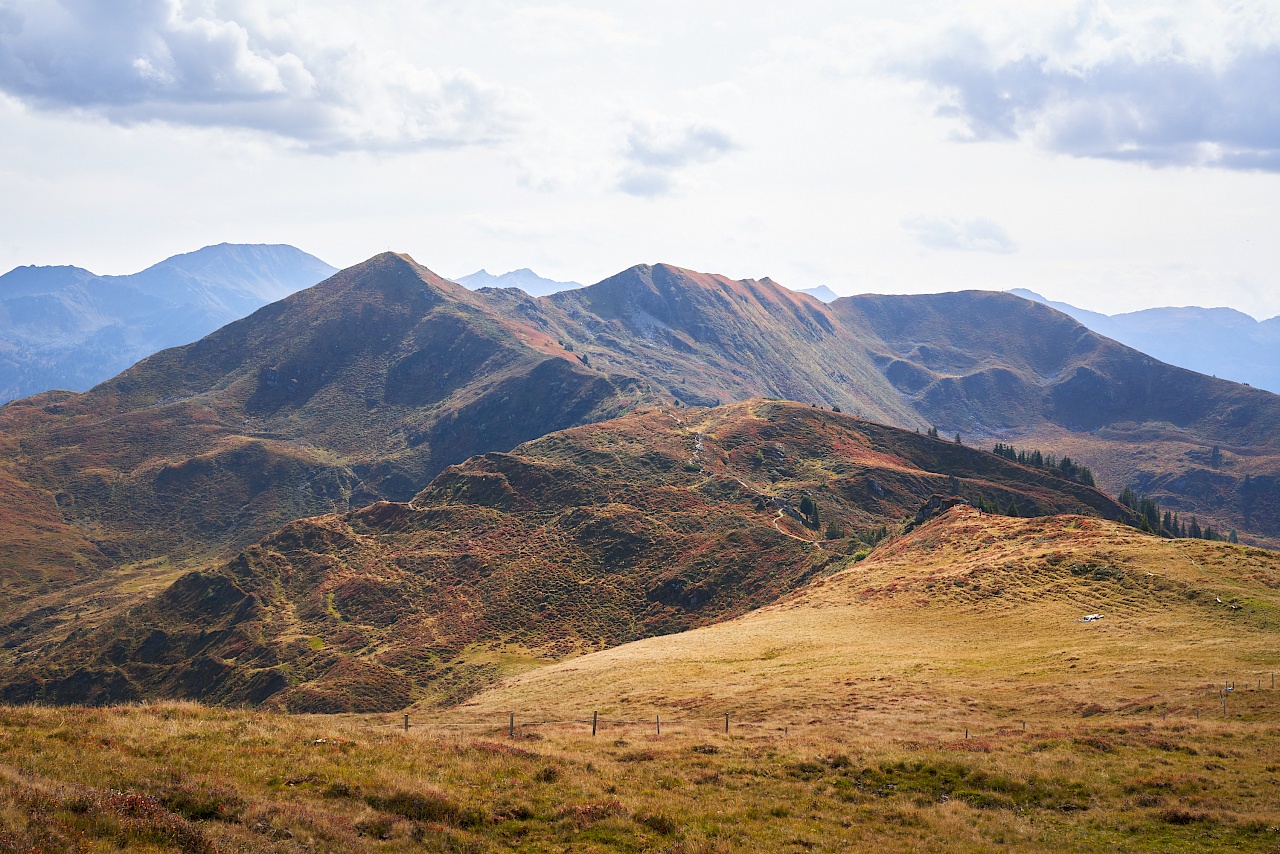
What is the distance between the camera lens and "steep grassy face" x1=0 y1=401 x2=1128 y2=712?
335 feet

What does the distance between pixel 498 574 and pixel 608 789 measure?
98717mm

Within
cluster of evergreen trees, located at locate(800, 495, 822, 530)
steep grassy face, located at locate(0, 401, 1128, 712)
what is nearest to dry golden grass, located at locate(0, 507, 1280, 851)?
steep grassy face, located at locate(0, 401, 1128, 712)

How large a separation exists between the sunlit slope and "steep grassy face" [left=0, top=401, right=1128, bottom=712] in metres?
27.1

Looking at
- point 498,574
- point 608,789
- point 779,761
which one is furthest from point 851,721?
point 498,574

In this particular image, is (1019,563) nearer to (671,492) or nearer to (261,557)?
(671,492)

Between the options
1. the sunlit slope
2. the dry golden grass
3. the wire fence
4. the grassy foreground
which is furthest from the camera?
the sunlit slope

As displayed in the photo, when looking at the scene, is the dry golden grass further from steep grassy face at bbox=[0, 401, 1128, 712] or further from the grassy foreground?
steep grassy face at bbox=[0, 401, 1128, 712]

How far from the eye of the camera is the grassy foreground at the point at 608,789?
20.2m

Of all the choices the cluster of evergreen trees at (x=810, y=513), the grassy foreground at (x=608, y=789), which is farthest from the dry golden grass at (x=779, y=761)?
the cluster of evergreen trees at (x=810, y=513)

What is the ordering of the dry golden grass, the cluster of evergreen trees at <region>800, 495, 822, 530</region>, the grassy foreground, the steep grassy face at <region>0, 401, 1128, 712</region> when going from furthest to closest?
the cluster of evergreen trees at <region>800, 495, 822, 530</region>, the steep grassy face at <region>0, 401, 1128, 712</region>, the dry golden grass, the grassy foreground

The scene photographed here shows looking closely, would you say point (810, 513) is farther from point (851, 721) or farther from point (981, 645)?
point (851, 721)

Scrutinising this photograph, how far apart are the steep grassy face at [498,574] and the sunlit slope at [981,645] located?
27.1 meters

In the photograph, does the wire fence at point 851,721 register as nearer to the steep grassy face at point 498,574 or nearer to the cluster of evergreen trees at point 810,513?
the steep grassy face at point 498,574

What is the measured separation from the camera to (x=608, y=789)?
26875 mm
